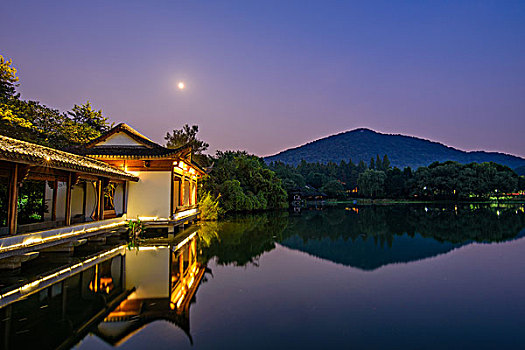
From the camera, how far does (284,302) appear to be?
4.78 m

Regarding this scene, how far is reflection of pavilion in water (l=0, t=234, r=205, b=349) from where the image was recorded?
11.8ft

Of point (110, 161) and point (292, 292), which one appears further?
point (110, 161)

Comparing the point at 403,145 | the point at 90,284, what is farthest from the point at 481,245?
the point at 403,145

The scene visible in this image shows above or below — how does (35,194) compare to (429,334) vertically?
above

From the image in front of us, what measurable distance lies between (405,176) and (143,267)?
52.8 meters

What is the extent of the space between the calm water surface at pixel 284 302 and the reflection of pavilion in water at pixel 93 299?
0.02 metres

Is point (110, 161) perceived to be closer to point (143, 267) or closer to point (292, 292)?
point (143, 267)

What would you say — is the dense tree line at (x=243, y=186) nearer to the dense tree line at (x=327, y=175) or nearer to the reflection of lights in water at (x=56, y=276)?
the reflection of lights in water at (x=56, y=276)

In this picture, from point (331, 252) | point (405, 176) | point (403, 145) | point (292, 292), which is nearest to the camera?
point (292, 292)

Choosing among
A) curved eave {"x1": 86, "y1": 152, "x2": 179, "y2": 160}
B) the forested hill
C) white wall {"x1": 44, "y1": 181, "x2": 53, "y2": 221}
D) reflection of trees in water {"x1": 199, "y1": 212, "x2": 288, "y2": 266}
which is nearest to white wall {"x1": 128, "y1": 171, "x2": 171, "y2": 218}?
curved eave {"x1": 86, "y1": 152, "x2": 179, "y2": 160}

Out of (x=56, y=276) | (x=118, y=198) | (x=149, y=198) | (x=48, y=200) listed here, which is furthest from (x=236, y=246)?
(x=48, y=200)

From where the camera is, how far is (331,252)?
916cm

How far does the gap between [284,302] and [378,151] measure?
156946mm

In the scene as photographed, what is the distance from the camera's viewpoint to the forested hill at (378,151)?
148000mm
